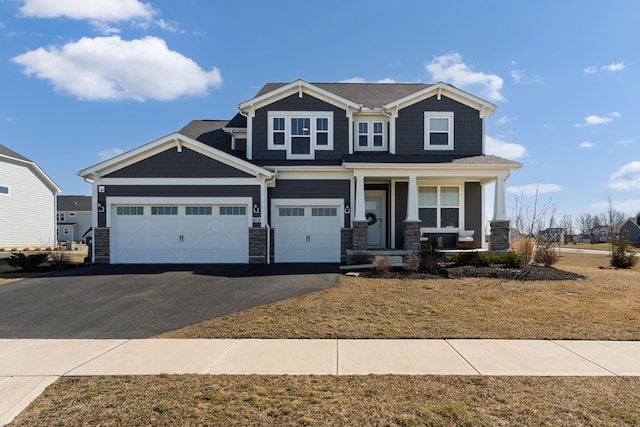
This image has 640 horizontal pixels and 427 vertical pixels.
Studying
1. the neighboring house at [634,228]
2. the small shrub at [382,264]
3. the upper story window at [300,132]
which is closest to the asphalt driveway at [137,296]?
the small shrub at [382,264]

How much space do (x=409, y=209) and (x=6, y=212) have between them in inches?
1170

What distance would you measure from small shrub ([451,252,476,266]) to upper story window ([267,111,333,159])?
23.6 ft

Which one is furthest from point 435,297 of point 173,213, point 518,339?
point 173,213

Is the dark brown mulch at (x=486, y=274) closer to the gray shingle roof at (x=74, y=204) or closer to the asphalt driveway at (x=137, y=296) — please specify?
the asphalt driveway at (x=137, y=296)

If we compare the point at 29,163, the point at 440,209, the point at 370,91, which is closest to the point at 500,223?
the point at 440,209

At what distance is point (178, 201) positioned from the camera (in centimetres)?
1587

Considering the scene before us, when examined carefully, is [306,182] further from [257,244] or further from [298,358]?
[298,358]

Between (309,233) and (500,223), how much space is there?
801cm

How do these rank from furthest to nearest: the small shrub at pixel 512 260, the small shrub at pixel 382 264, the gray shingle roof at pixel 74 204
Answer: the gray shingle roof at pixel 74 204, the small shrub at pixel 512 260, the small shrub at pixel 382 264

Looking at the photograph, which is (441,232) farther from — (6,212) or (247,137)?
(6,212)

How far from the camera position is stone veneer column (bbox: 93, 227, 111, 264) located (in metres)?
15.7

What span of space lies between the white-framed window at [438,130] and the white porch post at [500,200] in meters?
2.81

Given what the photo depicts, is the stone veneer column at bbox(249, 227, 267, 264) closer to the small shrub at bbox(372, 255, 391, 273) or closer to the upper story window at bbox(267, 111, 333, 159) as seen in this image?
the upper story window at bbox(267, 111, 333, 159)

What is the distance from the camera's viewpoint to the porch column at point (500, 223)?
1617 cm
